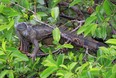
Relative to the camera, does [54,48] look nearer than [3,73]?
No

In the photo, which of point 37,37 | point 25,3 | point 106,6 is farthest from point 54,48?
point 106,6

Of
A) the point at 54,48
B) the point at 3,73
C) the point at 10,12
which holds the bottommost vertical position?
the point at 3,73

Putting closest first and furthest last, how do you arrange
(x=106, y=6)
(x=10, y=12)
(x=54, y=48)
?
1. (x=106, y=6)
2. (x=10, y=12)
3. (x=54, y=48)

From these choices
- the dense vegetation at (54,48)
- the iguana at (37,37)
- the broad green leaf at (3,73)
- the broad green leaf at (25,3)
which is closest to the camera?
the dense vegetation at (54,48)

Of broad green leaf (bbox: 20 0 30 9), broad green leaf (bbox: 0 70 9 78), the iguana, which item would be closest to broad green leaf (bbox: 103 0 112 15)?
the iguana

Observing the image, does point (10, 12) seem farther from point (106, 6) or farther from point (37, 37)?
point (106, 6)

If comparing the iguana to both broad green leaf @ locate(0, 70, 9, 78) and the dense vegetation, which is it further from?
broad green leaf @ locate(0, 70, 9, 78)

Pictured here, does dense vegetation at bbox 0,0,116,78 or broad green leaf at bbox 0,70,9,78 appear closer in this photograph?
dense vegetation at bbox 0,0,116,78

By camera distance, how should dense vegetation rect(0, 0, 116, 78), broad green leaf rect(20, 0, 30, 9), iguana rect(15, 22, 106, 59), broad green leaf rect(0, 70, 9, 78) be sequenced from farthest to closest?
iguana rect(15, 22, 106, 59) < broad green leaf rect(20, 0, 30, 9) < broad green leaf rect(0, 70, 9, 78) < dense vegetation rect(0, 0, 116, 78)

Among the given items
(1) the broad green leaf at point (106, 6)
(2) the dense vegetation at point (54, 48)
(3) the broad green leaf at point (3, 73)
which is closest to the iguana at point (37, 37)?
(2) the dense vegetation at point (54, 48)

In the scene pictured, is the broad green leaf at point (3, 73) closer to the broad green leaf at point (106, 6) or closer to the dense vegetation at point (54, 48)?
the dense vegetation at point (54, 48)

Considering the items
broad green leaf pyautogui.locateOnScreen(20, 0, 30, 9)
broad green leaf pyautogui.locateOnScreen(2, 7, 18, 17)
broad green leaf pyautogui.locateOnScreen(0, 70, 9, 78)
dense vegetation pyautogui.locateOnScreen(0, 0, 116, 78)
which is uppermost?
broad green leaf pyautogui.locateOnScreen(20, 0, 30, 9)
